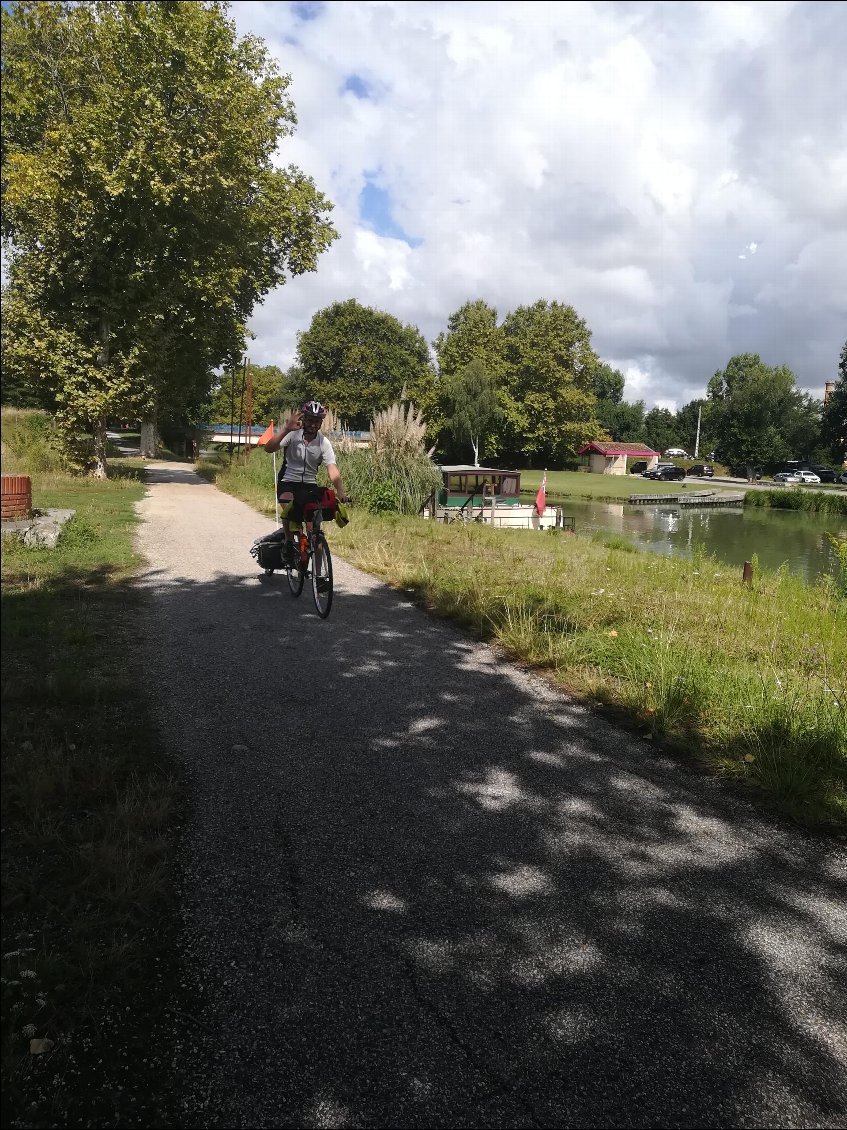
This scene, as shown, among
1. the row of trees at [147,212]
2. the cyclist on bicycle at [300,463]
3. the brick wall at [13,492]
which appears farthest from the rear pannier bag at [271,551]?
the row of trees at [147,212]

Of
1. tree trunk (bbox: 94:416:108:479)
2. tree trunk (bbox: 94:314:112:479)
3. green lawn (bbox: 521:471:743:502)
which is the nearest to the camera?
tree trunk (bbox: 94:314:112:479)

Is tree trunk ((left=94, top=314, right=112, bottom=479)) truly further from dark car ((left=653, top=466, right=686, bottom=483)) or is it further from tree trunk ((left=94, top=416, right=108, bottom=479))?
dark car ((left=653, top=466, right=686, bottom=483))

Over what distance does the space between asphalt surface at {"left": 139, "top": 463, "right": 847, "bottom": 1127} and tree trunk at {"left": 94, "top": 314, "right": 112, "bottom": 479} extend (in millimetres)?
17772

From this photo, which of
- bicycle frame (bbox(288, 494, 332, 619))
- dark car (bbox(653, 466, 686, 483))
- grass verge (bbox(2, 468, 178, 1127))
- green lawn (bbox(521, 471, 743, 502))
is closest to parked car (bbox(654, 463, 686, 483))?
dark car (bbox(653, 466, 686, 483))

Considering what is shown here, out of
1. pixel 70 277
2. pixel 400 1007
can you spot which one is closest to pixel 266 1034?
pixel 400 1007

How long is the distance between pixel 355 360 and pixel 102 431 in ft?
153

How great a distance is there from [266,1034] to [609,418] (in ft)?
401

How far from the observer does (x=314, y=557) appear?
721cm

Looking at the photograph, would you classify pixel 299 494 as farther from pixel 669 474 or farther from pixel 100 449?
pixel 669 474

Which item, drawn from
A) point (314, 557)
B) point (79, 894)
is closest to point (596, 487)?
point (314, 557)

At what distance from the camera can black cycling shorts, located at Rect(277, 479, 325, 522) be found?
741 centimetres

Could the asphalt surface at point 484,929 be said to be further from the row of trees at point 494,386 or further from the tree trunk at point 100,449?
the row of trees at point 494,386

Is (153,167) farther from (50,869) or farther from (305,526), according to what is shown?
(50,869)

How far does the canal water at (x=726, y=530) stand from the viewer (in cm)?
2362
